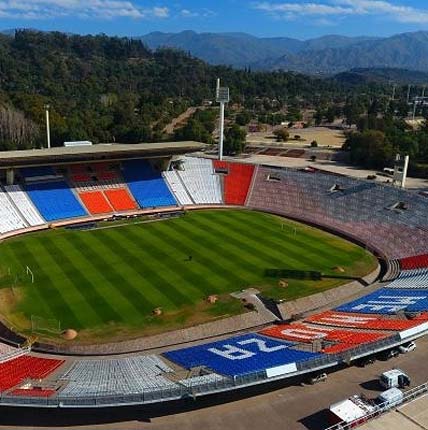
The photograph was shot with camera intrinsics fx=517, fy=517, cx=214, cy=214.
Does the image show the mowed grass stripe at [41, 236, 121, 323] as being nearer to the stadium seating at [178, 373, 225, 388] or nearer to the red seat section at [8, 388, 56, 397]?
the red seat section at [8, 388, 56, 397]

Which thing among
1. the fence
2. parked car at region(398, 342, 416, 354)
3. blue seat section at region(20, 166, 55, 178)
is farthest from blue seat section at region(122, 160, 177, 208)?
the fence

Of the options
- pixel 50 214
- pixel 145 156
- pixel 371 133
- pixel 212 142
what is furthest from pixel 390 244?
pixel 212 142

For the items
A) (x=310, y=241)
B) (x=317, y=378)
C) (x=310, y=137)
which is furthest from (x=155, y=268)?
(x=310, y=137)

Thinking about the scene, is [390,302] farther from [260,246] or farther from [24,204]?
[24,204]

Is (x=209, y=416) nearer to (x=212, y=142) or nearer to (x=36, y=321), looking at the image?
(x=36, y=321)

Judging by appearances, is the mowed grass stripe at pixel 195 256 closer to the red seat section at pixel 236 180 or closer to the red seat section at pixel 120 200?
the red seat section at pixel 120 200

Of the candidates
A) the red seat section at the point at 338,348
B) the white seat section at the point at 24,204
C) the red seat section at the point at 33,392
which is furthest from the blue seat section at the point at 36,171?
Result: the red seat section at the point at 338,348
